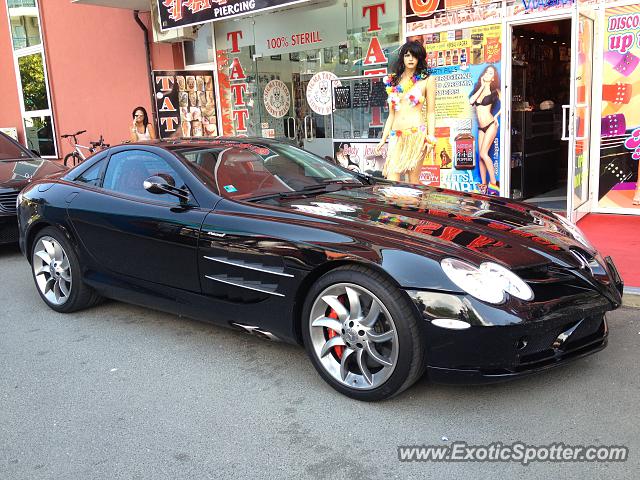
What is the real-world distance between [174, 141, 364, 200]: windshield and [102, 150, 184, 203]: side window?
169mm

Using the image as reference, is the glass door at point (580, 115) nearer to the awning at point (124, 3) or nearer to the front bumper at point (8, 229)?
Answer: the front bumper at point (8, 229)

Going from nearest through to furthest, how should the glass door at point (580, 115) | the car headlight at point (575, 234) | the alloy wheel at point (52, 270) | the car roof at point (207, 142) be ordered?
the car headlight at point (575, 234) < the car roof at point (207, 142) < the alloy wheel at point (52, 270) < the glass door at point (580, 115)

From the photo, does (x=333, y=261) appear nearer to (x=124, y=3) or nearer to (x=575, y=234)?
(x=575, y=234)

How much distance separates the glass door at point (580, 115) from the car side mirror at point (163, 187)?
4.53m

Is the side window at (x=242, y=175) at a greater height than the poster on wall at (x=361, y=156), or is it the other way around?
the side window at (x=242, y=175)

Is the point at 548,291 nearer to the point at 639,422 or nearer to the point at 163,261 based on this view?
the point at 639,422

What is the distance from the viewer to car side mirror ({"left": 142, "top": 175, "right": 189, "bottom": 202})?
4055 millimetres

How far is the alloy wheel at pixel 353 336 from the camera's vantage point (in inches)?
127

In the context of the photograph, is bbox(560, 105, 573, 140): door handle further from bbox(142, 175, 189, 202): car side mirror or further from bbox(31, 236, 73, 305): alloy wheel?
bbox(31, 236, 73, 305): alloy wheel

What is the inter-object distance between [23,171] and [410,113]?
17.8ft

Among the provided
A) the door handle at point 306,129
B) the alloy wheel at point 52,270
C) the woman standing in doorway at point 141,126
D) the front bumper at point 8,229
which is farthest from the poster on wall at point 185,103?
the alloy wheel at point 52,270

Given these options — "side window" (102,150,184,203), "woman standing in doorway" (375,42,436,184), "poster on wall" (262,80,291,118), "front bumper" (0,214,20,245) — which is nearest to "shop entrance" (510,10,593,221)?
"woman standing in doorway" (375,42,436,184)

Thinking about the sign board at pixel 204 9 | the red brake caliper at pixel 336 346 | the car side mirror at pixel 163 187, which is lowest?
the red brake caliper at pixel 336 346

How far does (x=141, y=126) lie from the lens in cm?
1188
